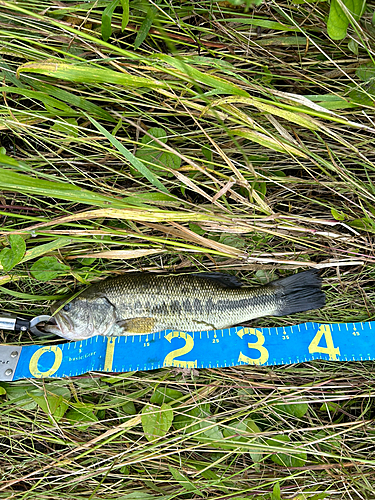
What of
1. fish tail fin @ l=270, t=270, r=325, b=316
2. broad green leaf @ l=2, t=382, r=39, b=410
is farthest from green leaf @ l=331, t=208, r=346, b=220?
broad green leaf @ l=2, t=382, r=39, b=410

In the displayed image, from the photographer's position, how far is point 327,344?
9.80 feet

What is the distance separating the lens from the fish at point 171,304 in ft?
9.69

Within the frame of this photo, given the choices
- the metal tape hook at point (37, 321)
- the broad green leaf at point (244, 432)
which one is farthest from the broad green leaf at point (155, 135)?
the broad green leaf at point (244, 432)

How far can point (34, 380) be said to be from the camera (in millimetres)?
2926

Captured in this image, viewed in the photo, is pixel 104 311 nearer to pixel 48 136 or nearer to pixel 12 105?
pixel 48 136

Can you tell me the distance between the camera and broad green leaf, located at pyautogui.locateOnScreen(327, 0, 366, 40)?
94.9 inches

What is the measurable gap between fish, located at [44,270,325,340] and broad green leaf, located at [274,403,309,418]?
2.33 ft

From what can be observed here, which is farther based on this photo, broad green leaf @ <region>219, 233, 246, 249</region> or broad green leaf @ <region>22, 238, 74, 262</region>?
broad green leaf @ <region>219, 233, 246, 249</region>

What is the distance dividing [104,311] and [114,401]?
718 millimetres

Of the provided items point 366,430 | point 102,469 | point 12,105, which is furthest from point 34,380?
point 366,430

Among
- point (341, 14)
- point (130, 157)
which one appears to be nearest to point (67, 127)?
point (130, 157)

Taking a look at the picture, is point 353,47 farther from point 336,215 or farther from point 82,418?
point 82,418

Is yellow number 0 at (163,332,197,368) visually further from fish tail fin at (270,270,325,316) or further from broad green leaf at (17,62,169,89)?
broad green leaf at (17,62,169,89)

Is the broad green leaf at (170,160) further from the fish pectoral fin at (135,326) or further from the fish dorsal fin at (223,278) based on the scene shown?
the fish pectoral fin at (135,326)
